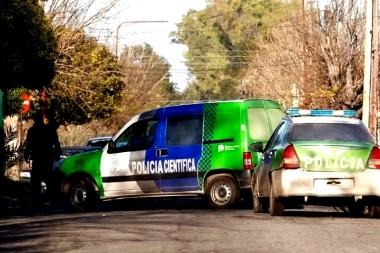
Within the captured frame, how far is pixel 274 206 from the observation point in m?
17.3

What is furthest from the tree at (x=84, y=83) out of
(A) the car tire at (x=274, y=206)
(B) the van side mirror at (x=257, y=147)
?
(A) the car tire at (x=274, y=206)

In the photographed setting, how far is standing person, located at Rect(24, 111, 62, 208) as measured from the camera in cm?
2355

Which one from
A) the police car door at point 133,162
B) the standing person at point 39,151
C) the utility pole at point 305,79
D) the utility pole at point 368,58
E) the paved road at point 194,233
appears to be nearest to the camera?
the paved road at point 194,233

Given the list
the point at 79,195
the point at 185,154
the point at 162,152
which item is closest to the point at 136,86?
the point at 79,195

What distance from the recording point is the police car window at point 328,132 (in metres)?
17.2

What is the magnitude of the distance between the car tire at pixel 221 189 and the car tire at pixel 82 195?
2.57m

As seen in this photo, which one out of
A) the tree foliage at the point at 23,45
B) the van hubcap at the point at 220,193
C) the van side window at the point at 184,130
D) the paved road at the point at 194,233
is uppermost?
the tree foliage at the point at 23,45

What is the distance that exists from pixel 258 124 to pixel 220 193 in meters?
1.50

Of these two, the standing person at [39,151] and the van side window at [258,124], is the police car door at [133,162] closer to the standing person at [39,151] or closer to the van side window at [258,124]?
the van side window at [258,124]

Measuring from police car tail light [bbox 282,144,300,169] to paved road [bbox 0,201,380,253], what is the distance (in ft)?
2.70

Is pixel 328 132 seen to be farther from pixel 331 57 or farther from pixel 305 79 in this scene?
pixel 305 79

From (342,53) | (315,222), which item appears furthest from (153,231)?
(342,53)

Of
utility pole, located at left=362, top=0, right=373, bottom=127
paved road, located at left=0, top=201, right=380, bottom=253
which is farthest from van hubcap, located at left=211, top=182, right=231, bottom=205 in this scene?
utility pole, located at left=362, top=0, right=373, bottom=127

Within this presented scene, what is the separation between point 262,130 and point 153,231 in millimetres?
6541
